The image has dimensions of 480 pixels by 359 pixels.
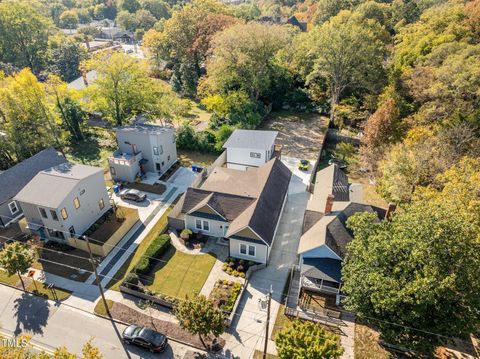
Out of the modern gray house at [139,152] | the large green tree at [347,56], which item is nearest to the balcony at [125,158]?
A: the modern gray house at [139,152]

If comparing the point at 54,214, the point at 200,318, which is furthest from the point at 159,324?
the point at 54,214

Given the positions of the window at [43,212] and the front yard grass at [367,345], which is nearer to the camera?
the front yard grass at [367,345]

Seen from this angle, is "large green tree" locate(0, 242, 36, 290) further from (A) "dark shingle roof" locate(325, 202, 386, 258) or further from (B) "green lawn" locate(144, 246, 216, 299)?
(A) "dark shingle roof" locate(325, 202, 386, 258)

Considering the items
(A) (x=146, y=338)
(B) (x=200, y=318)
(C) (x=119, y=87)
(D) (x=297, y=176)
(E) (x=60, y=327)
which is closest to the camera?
(B) (x=200, y=318)


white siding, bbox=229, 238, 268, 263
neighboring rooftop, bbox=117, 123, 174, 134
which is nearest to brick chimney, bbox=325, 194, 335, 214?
white siding, bbox=229, 238, 268, 263

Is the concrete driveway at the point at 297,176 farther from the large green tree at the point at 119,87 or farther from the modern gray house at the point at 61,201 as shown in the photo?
the large green tree at the point at 119,87

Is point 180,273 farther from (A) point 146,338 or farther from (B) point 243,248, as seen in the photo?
(A) point 146,338

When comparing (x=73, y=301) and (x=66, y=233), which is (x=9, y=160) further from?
(x=73, y=301)
